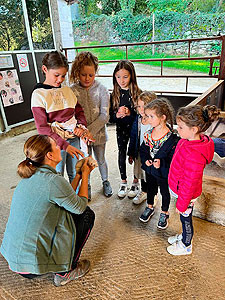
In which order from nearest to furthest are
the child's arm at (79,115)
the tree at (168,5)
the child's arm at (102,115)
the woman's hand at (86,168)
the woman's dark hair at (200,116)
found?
the woman's dark hair at (200,116) < the woman's hand at (86,168) < the child's arm at (79,115) < the child's arm at (102,115) < the tree at (168,5)

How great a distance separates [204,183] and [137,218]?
58 centimetres

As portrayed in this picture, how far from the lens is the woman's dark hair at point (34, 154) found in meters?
0.95

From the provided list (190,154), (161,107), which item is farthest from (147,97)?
(190,154)

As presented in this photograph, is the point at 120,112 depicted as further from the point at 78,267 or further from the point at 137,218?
the point at 78,267

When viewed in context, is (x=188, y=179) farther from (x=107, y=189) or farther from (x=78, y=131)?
(x=107, y=189)

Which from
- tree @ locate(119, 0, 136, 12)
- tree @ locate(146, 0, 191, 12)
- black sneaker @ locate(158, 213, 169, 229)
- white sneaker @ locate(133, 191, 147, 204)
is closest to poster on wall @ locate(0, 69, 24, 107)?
white sneaker @ locate(133, 191, 147, 204)

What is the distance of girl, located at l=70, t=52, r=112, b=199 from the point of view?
5.24 feet

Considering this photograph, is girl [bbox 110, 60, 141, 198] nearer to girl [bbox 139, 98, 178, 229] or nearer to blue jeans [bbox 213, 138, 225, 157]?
girl [bbox 139, 98, 178, 229]

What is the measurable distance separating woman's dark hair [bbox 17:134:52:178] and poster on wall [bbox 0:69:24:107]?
2995mm

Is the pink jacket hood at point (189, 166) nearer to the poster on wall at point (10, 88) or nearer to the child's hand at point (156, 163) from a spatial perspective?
the child's hand at point (156, 163)

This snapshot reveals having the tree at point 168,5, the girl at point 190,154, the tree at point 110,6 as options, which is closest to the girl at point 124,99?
the girl at point 190,154

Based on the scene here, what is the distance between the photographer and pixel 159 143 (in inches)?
56.0

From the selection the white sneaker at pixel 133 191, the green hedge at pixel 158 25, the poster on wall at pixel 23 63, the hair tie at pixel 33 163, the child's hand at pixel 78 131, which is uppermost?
the green hedge at pixel 158 25

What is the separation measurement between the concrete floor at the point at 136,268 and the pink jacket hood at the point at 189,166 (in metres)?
0.39
